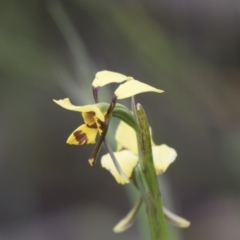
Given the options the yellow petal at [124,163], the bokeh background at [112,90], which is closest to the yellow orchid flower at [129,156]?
the yellow petal at [124,163]

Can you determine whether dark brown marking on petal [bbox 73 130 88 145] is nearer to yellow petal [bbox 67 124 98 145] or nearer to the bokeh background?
yellow petal [bbox 67 124 98 145]

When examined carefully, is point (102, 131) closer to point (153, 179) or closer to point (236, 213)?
point (153, 179)

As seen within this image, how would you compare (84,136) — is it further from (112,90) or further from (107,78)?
(112,90)

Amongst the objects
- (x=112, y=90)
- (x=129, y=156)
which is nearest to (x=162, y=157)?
(x=129, y=156)

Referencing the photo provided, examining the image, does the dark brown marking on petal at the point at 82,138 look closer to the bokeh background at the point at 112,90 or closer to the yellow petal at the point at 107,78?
the yellow petal at the point at 107,78

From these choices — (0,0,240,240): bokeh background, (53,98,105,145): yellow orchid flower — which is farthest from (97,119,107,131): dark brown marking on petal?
(0,0,240,240): bokeh background
